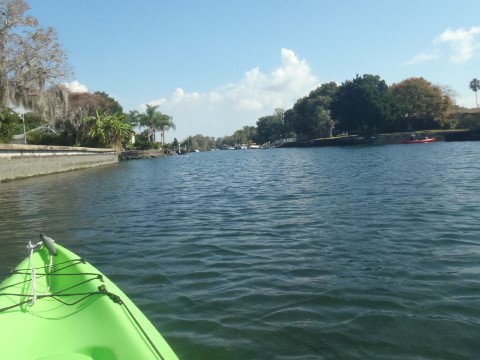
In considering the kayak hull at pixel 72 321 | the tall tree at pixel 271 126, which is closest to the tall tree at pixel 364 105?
the tall tree at pixel 271 126

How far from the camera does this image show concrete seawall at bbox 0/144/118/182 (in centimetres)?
2434

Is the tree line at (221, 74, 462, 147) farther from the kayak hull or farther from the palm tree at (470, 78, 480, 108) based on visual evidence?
the kayak hull

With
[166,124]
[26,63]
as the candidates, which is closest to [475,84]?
[166,124]

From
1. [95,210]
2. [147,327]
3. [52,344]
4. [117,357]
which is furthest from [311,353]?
[95,210]

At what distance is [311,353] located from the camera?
159 inches

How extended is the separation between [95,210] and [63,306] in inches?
388

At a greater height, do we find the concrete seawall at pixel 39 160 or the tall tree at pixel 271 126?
the tall tree at pixel 271 126

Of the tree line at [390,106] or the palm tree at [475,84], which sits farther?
the palm tree at [475,84]

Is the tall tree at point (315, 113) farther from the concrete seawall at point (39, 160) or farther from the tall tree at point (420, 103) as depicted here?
the concrete seawall at point (39, 160)

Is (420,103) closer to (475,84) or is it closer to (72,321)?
(475,84)

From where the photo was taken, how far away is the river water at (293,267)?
4320 millimetres

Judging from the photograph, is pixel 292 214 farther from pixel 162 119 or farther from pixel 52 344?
pixel 162 119

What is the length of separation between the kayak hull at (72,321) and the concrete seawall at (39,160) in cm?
2171

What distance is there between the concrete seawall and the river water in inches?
447
